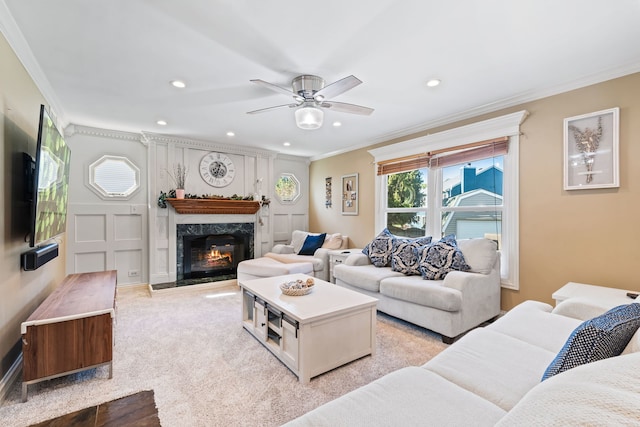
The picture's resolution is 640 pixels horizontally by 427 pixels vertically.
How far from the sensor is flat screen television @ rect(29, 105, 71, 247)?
2.01 m

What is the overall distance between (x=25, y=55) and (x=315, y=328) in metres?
3.00

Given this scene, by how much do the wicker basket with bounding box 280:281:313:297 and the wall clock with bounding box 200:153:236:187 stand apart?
3197 millimetres

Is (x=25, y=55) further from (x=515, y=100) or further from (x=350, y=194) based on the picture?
(x=515, y=100)

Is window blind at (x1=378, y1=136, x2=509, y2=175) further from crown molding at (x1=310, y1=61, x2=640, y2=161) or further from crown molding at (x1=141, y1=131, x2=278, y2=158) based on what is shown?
crown molding at (x1=141, y1=131, x2=278, y2=158)

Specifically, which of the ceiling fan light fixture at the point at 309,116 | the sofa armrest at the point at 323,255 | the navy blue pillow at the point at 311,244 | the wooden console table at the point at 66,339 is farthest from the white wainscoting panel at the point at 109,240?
the ceiling fan light fixture at the point at 309,116

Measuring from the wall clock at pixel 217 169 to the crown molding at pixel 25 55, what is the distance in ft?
6.56

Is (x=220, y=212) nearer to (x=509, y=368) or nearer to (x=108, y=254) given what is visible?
(x=108, y=254)

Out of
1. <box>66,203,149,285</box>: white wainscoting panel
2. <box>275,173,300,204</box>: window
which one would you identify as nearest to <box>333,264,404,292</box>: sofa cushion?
<box>275,173,300,204</box>: window

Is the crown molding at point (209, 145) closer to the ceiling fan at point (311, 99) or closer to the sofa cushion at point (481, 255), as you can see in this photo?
the ceiling fan at point (311, 99)

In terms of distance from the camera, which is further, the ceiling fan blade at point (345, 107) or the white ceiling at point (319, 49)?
the ceiling fan blade at point (345, 107)

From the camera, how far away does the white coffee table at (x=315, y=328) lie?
202 centimetres

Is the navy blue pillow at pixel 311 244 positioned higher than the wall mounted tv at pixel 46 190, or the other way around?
the wall mounted tv at pixel 46 190

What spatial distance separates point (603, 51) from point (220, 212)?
5.02m

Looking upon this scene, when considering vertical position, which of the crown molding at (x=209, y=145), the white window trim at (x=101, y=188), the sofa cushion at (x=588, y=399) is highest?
the crown molding at (x=209, y=145)
